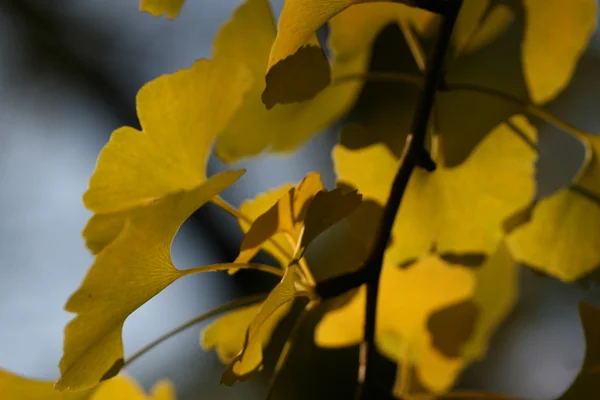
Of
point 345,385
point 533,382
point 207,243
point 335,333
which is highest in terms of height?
point 335,333

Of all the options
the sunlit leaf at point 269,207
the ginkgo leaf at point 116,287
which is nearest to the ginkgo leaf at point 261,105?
the sunlit leaf at point 269,207

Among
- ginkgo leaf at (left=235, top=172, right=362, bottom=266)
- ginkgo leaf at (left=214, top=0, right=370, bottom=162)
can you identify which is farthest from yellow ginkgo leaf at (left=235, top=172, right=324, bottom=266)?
ginkgo leaf at (left=214, top=0, right=370, bottom=162)

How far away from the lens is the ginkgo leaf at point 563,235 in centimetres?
43

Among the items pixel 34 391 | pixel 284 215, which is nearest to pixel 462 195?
pixel 284 215

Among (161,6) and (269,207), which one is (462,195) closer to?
(269,207)

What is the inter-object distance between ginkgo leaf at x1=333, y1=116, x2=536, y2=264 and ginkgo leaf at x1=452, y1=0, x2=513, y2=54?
0.06 m

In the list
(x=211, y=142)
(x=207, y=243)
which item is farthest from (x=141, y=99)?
(x=207, y=243)

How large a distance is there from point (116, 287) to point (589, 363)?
0.29 metres

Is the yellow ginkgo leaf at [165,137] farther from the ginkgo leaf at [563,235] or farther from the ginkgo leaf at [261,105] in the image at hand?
the ginkgo leaf at [563,235]

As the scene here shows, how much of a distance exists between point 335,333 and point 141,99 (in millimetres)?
259

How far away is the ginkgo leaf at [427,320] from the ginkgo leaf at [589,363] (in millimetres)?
108

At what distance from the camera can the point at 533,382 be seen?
1.54 m

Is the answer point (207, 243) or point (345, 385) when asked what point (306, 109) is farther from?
point (207, 243)

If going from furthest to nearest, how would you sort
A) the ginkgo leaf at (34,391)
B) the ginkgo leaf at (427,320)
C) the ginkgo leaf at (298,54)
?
the ginkgo leaf at (427,320), the ginkgo leaf at (34,391), the ginkgo leaf at (298,54)
